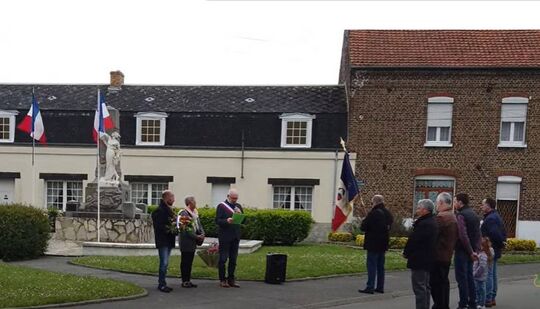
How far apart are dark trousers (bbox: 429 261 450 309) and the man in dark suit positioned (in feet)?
12.2

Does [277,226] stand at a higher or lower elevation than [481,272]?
lower

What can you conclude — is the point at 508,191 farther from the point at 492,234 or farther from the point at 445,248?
the point at 445,248

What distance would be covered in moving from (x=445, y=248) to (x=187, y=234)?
175 inches

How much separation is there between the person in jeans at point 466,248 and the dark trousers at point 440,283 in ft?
2.31

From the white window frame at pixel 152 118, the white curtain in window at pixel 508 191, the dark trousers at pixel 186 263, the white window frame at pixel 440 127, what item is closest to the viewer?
the dark trousers at pixel 186 263

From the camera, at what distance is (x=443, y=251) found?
7.61m

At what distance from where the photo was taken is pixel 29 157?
87.2 ft

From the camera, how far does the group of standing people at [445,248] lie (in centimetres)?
737

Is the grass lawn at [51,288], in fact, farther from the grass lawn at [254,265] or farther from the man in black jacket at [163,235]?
the grass lawn at [254,265]

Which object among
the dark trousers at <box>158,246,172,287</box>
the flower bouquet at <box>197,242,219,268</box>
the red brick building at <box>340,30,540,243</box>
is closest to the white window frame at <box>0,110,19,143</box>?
the red brick building at <box>340,30,540,243</box>

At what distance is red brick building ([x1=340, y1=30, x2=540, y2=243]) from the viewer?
24156mm

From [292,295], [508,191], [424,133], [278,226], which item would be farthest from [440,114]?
[292,295]

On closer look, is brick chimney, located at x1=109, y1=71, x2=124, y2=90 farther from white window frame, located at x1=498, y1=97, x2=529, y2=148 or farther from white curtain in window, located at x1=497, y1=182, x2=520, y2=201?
white curtain in window, located at x1=497, y1=182, x2=520, y2=201

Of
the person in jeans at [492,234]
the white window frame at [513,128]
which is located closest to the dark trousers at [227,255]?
the person in jeans at [492,234]
